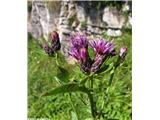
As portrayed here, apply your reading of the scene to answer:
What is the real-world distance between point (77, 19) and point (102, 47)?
92 cm

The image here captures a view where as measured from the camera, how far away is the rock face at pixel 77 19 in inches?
105

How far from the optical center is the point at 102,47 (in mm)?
1824

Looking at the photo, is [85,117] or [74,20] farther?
[74,20]

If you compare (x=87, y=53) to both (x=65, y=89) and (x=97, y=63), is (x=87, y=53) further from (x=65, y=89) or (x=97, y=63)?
(x=65, y=89)

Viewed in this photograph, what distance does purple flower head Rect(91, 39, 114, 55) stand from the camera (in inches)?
71.5

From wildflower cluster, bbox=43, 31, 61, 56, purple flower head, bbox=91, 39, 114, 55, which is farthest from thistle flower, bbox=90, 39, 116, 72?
wildflower cluster, bbox=43, 31, 61, 56

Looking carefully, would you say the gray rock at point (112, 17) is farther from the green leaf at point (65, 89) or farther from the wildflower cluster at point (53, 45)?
the green leaf at point (65, 89)

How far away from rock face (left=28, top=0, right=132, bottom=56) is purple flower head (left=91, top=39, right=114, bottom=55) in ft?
2.46

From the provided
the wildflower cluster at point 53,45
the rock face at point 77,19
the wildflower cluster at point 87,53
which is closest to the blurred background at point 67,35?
the rock face at point 77,19
